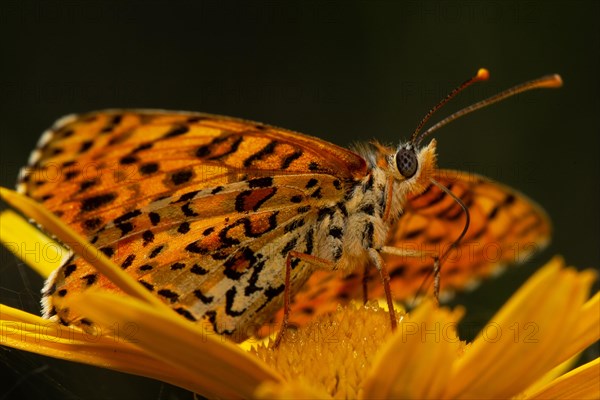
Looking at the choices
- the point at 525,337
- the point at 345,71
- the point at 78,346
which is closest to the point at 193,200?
the point at 78,346

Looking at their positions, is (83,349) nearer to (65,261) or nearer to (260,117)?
(65,261)

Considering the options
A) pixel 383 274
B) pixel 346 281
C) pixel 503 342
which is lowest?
pixel 346 281

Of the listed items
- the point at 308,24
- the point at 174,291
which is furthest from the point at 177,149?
the point at 308,24

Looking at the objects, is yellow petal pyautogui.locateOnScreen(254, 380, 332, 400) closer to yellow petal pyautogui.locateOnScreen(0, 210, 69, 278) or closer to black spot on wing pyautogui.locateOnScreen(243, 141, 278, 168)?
black spot on wing pyautogui.locateOnScreen(243, 141, 278, 168)

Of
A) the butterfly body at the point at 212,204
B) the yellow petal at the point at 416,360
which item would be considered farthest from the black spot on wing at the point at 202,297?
the yellow petal at the point at 416,360

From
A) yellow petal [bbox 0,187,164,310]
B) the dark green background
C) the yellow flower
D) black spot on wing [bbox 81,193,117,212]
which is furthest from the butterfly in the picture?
the dark green background

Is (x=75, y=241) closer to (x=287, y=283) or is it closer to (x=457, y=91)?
(x=287, y=283)
